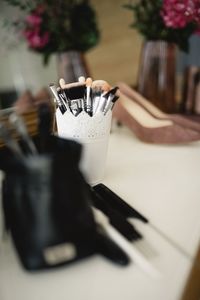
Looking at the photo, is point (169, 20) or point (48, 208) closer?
point (48, 208)

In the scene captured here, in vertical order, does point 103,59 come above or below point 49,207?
above

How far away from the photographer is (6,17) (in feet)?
2.95

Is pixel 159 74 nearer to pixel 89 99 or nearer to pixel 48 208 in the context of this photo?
pixel 89 99

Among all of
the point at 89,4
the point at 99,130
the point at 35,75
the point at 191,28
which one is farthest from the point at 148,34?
the point at 99,130

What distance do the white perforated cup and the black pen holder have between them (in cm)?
16

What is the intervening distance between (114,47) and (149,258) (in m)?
0.95

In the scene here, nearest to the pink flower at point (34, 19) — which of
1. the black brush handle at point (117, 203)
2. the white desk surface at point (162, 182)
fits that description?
the white desk surface at point (162, 182)

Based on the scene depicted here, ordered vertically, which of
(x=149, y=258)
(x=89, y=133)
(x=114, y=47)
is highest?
(x=114, y=47)

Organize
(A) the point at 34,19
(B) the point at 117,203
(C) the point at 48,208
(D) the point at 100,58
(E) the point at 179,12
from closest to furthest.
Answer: (C) the point at 48,208 < (B) the point at 117,203 < (E) the point at 179,12 < (A) the point at 34,19 < (D) the point at 100,58

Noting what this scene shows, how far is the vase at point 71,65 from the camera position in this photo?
906 mm

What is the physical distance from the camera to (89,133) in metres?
0.56

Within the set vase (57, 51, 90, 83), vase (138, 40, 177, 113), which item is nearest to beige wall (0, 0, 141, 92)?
vase (57, 51, 90, 83)

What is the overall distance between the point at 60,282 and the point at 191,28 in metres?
0.74

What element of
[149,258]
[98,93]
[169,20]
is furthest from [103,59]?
[149,258]
